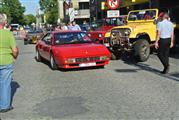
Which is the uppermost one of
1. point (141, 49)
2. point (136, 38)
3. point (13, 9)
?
point (13, 9)

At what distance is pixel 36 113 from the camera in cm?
788

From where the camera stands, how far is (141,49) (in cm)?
1606

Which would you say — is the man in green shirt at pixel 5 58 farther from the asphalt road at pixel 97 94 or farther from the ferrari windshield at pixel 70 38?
the ferrari windshield at pixel 70 38

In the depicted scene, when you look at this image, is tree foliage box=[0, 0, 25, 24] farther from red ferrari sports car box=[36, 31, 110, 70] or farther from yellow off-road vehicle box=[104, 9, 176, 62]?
red ferrari sports car box=[36, 31, 110, 70]

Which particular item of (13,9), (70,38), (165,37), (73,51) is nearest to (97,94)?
(165,37)

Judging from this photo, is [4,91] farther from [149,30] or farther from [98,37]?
[98,37]

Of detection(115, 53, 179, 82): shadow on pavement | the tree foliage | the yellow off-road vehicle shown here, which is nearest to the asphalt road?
detection(115, 53, 179, 82): shadow on pavement

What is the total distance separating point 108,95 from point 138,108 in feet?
5.02

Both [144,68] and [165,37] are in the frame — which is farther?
[144,68]

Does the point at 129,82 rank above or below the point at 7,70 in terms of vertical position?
below

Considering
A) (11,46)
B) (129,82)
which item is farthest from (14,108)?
(129,82)

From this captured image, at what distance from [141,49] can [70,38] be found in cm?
269

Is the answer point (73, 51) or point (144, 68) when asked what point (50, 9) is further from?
point (73, 51)

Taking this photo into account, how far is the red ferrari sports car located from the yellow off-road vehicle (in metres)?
1.97
